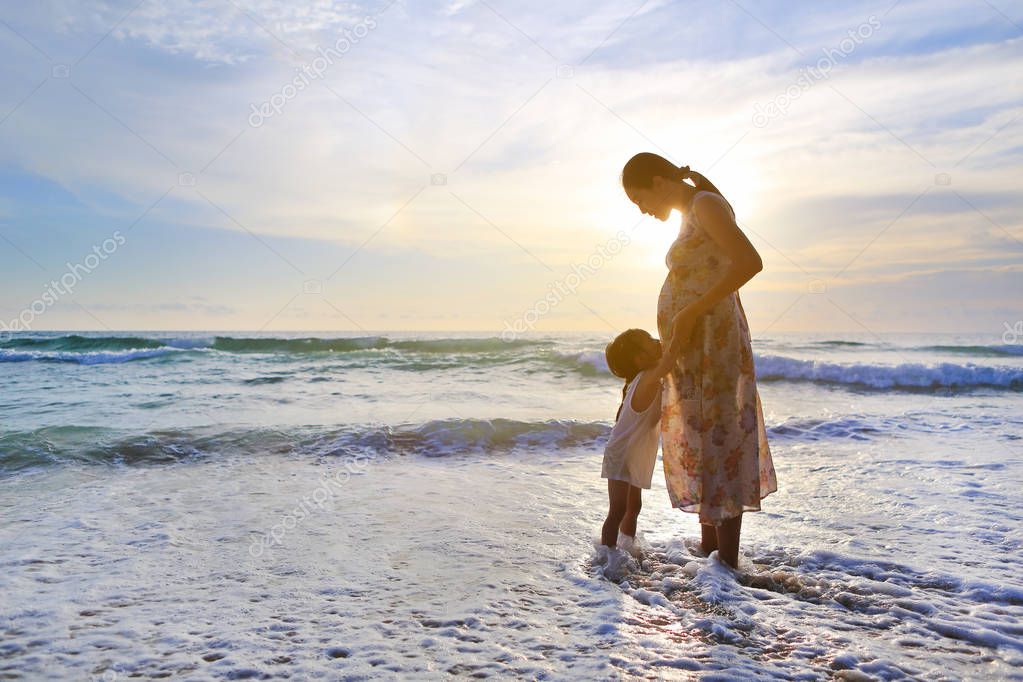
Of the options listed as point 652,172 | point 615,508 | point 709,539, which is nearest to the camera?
point 652,172

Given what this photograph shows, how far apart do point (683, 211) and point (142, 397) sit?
980cm

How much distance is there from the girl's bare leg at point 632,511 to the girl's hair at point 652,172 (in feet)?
5.29

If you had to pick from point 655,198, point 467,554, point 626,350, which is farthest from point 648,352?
point 467,554

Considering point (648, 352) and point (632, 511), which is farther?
point (632, 511)

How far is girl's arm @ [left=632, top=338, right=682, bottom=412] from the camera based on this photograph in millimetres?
3080

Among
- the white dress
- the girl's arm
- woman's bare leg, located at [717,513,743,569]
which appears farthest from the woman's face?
woman's bare leg, located at [717,513,743,569]

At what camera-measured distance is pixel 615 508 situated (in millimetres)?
3502

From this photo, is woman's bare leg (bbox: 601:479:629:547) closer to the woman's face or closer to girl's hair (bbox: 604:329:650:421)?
girl's hair (bbox: 604:329:650:421)

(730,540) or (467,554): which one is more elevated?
(730,540)

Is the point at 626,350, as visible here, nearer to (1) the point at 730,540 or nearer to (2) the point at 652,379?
(2) the point at 652,379

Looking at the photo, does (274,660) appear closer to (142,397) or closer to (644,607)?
(644,607)

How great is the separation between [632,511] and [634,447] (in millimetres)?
383

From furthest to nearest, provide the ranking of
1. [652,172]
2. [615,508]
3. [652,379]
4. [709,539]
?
[615,508], [709,539], [652,379], [652,172]

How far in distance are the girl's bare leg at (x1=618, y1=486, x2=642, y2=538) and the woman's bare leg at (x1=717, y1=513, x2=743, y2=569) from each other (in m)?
0.47
